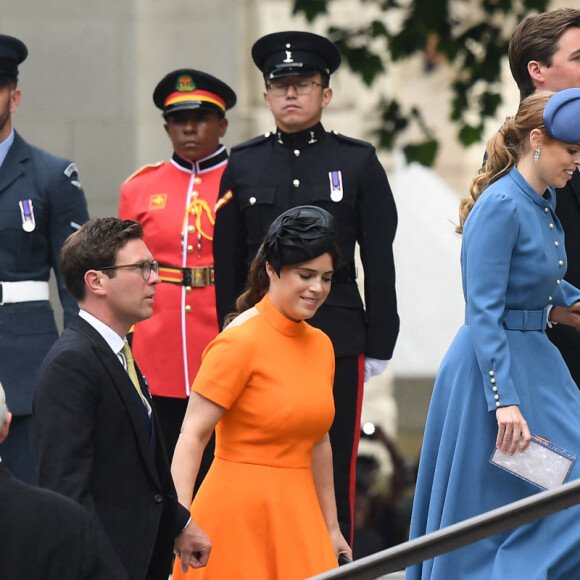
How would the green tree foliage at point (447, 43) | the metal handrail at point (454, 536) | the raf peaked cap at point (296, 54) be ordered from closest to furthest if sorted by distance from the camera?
the metal handrail at point (454, 536), the raf peaked cap at point (296, 54), the green tree foliage at point (447, 43)

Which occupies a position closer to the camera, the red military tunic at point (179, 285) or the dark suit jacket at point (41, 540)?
the dark suit jacket at point (41, 540)

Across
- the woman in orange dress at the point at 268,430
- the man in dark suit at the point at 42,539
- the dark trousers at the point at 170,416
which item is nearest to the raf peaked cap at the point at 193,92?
the dark trousers at the point at 170,416

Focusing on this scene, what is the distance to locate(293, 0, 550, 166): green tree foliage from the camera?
1052cm

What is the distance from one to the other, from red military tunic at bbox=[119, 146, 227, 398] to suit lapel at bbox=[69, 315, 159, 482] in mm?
1926

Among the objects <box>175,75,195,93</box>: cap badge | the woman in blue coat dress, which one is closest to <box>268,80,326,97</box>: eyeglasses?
<box>175,75,195,93</box>: cap badge

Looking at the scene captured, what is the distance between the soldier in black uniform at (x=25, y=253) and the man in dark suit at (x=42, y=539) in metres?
2.60

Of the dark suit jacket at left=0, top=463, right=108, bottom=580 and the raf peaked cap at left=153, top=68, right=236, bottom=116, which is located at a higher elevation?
the raf peaked cap at left=153, top=68, right=236, bottom=116

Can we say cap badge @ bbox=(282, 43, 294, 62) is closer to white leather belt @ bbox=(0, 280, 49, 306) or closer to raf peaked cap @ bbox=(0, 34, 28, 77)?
raf peaked cap @ bbox=(0, 34, 28, 77)

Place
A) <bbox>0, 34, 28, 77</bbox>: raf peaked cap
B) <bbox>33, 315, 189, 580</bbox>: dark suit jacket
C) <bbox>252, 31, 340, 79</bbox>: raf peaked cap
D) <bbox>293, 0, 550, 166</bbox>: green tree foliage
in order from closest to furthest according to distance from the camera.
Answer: <bbox>33, 315, 189, 580</bbox>: dark suit jacket, <bbox>252, 31, 340, 79</bbox>: raf peaked cap, <bbox>0, 34, 28, 77</bbox>: raf peaked cap, <bbox>293, 0, 550, 166</bbox>: green tree foliage

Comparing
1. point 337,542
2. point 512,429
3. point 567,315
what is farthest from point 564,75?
point 337,542

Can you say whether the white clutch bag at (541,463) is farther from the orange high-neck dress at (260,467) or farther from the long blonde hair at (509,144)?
the long blonde hair at (509,144)

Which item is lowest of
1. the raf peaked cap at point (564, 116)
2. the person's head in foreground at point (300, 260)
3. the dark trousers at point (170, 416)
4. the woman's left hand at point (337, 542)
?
the woman's left hand at point (337, 542)

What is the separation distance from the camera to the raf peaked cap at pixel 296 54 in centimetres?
630

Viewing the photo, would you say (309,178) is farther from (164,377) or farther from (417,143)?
(417,143)
